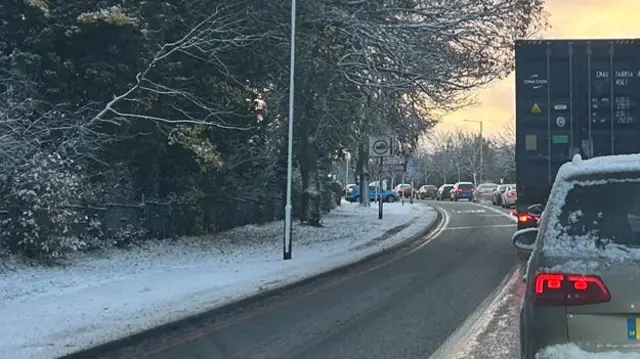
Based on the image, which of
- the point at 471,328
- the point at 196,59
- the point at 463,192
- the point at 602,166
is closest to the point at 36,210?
the point at 196,59

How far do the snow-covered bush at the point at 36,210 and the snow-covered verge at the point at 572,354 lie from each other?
10.3m

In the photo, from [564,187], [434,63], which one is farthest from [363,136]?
[564,187]

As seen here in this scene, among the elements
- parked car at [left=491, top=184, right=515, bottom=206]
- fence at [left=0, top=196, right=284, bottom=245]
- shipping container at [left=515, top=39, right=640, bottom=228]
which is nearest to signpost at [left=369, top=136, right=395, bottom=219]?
fence at [left=0, top=196, right=284, bottom=245]

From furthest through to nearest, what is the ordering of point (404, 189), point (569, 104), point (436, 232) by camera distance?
point (404, 189) → point (436, 232) → point (569, 104)

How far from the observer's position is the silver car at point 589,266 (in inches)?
169

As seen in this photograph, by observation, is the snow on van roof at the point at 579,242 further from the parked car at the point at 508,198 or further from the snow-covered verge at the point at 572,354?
the parked car at the point at 508,198

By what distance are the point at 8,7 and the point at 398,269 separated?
374 inches

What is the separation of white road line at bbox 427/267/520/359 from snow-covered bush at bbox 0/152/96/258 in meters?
7.21

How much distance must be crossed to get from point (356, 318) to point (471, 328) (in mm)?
1517

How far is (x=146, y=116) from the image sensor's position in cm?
1625

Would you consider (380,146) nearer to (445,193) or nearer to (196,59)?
(196,59)

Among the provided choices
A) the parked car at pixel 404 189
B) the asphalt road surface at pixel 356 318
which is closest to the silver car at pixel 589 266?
the asphalt road surface at pixel 356 318

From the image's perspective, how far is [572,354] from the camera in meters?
4.35

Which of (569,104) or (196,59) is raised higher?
(196,59)
